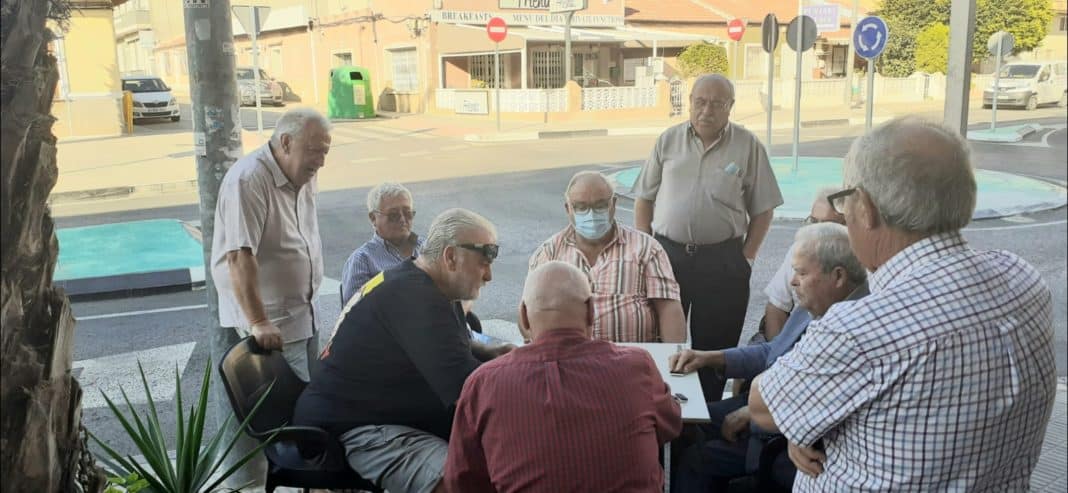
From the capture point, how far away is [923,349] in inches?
64.5

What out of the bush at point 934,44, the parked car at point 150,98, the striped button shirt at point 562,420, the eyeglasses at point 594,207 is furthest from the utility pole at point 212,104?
the parked car at point 150,98

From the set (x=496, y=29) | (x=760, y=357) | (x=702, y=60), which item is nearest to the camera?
(x=760, y=357)

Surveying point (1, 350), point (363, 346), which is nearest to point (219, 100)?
point (363, 346)

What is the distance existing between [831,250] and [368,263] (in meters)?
2.30

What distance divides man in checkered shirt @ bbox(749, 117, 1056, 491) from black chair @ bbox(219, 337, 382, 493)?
167 centimetres

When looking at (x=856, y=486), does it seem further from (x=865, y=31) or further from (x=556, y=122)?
(x=556, y=122)

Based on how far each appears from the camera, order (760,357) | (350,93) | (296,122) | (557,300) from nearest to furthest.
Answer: (557,300), (760,357), (296,122), (350,93)

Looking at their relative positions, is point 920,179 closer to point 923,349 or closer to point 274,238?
point 923,349

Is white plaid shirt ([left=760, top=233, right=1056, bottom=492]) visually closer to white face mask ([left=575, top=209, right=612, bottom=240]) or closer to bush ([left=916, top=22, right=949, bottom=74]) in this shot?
white face mask ([left=575, top=209, right=612, bottom=240])

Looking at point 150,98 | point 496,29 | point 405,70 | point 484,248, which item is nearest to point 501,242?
point 484,248

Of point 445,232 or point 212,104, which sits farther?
point 212,104

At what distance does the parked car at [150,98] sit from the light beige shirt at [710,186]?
2387cm

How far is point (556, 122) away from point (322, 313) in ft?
63.0

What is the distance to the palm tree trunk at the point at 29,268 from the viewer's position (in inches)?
61.2
